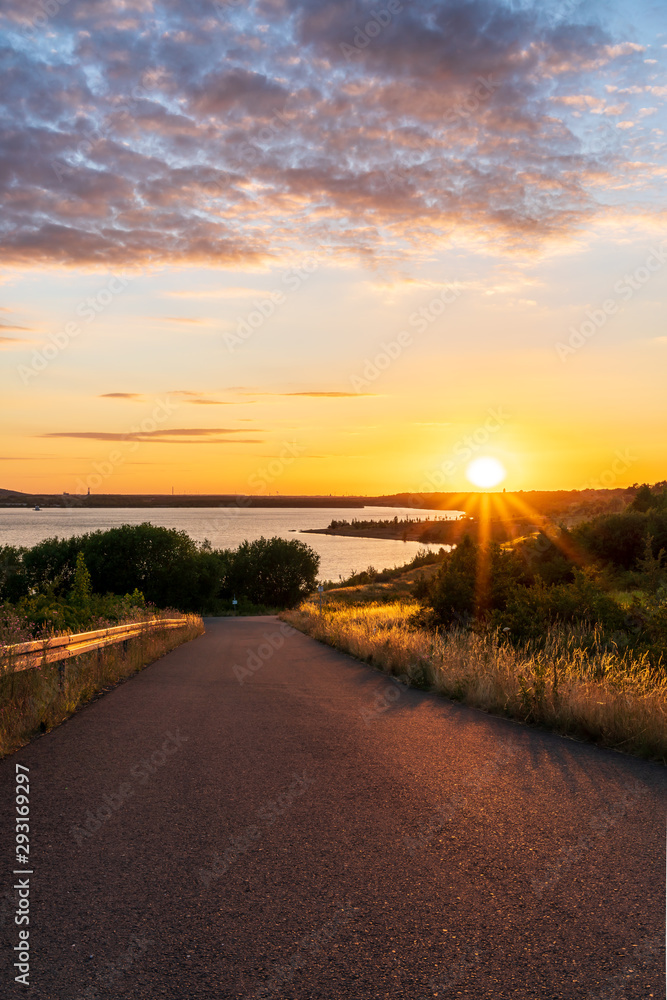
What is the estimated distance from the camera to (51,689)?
8828 millimetres

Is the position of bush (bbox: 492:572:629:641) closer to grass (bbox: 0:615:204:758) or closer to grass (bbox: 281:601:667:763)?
grass (bbox: 281:601:667:763)

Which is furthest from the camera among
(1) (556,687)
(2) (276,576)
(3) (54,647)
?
(2) (276,576)

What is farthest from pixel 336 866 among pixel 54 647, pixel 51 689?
pixel 54 647

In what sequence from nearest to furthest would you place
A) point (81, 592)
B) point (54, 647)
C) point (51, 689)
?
point (51, 689) → point (54, 647) → point (81, 592)

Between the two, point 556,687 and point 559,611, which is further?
point 559,611

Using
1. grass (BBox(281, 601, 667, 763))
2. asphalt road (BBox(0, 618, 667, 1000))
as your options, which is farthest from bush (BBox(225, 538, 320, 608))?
asphalt road (BBox(0, 618, 667, 1000))

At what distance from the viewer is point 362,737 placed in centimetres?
761

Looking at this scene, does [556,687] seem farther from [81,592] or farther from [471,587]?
[81,592]

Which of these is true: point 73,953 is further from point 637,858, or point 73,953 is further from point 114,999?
point 637,858

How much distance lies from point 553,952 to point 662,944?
57 centimetres

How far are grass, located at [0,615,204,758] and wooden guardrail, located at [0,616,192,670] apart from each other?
134mm

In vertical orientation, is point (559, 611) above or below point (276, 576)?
above

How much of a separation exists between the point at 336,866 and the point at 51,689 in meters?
5.76

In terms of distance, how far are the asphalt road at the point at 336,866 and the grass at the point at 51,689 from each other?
29 cm
